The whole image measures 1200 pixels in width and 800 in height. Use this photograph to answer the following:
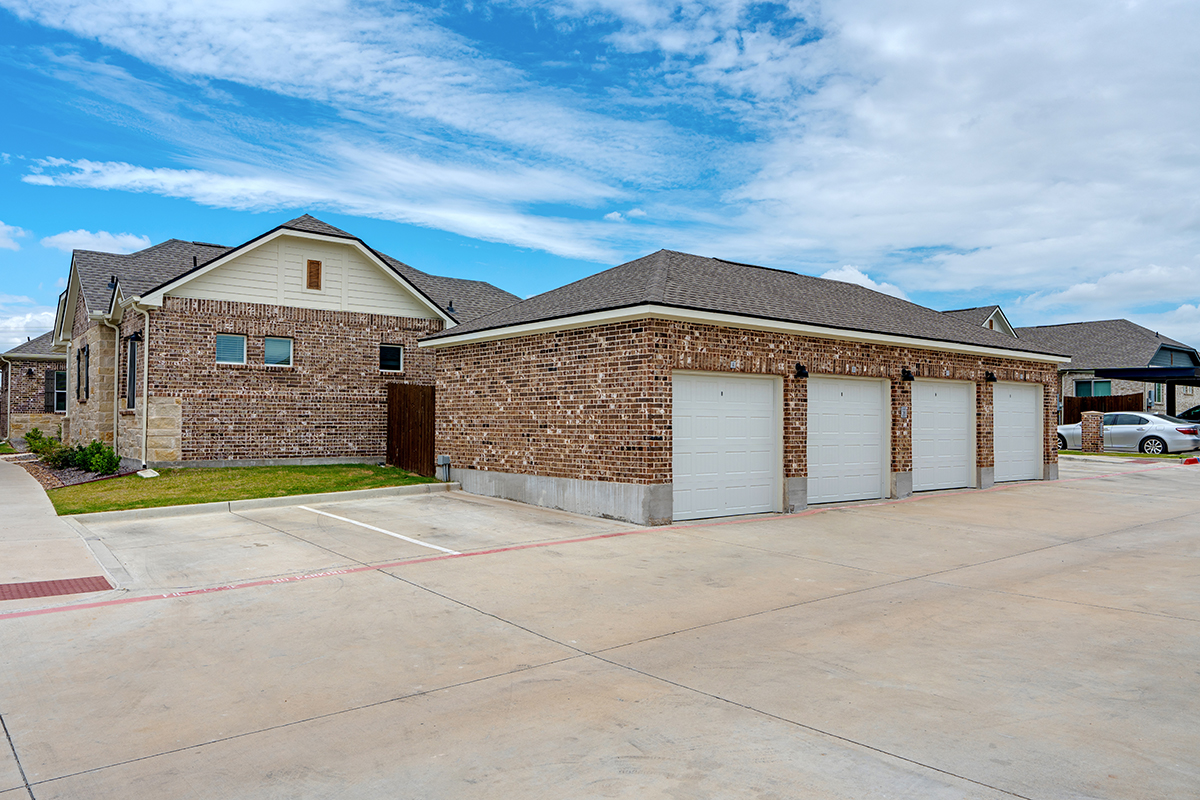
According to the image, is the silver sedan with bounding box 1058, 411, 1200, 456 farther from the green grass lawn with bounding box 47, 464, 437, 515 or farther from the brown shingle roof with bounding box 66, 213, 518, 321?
the green grass lawn with bounding box 47, 464, 437, 515

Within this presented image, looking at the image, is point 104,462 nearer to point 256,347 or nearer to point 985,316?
point 256,347

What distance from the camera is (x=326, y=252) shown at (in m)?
20.4

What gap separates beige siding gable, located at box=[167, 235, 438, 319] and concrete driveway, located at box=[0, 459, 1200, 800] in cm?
999

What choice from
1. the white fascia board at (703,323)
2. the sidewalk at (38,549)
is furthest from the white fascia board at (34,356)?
the white fascia board at (703,323)

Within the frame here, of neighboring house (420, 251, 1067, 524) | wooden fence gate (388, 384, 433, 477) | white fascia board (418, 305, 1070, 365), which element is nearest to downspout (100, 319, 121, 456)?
wooden fence gate (388, 384, 433, 477)

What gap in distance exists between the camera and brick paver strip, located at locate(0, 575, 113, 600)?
26.2 ft

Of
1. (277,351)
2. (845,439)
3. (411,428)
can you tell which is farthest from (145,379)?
(845,439)

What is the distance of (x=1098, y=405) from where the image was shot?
37.9m

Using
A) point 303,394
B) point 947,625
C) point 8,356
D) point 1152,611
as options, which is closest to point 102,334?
point 303,394

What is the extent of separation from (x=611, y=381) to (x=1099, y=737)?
9336 mm

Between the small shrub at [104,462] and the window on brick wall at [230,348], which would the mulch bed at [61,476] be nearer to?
the small shrub at [104,462]

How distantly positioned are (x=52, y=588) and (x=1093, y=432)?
33445mm

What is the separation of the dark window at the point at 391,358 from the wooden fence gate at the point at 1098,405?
104 ft

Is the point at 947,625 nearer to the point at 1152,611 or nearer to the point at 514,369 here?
the point at 1152,611
